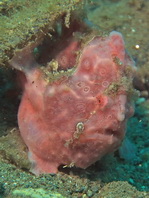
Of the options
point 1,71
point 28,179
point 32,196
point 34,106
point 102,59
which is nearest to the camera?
point 32,196

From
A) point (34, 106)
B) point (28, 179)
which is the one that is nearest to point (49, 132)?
point (34, 106)

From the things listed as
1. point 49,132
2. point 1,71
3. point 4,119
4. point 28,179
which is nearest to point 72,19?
point 1,71

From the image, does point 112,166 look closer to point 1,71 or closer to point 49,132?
point 49,132

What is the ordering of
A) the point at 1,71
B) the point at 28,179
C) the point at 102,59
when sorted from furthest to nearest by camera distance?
1. the point at 1,71
2. the point at 102,59
3. the point at 28,179

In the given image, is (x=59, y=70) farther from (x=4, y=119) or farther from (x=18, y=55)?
(x=4, y=119)

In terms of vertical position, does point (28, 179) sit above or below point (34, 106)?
Result: below

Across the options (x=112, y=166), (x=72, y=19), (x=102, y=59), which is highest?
(x=72, y=19)

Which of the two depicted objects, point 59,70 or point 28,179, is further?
point 59,70
